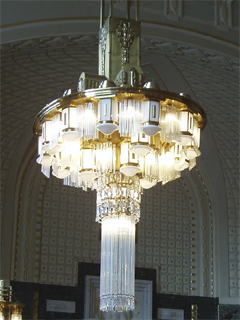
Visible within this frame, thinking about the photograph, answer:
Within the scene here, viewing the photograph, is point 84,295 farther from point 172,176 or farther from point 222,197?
point 172,176

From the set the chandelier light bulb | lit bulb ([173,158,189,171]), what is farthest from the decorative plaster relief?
the chandelier light bulb

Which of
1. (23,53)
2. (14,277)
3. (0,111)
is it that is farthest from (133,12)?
(14,277)

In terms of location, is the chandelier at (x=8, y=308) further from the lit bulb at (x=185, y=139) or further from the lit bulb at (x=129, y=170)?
the lit bulb at (x=185, y=139)

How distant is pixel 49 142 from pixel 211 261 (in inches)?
255

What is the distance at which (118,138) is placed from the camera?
873 cm

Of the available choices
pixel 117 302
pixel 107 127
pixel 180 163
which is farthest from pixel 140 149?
pixel 117 302

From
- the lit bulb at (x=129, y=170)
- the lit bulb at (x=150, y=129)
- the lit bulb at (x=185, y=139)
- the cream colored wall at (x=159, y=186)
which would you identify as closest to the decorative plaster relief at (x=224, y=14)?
the cream colored wall at (x=159, y=186)

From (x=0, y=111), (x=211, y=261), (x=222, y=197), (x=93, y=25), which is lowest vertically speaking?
(x=211, y=261)

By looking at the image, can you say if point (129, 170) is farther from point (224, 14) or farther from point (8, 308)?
point (224, 14)

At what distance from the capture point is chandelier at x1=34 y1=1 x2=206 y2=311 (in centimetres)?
824

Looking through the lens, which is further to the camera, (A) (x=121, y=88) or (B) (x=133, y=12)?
(B) (x=133, y=12)

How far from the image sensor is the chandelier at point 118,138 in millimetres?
8242

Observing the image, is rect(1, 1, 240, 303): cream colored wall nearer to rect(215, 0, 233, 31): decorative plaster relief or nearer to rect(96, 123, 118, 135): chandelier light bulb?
rect(215, 0, 233, 31): decorative plaster relief

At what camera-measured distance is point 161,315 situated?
13.7 m
